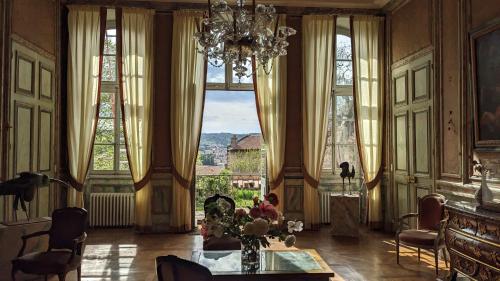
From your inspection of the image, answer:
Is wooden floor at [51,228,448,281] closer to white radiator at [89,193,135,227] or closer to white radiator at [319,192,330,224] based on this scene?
white radiator at [89,193,135,227]

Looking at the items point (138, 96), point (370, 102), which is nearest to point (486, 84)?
point (370, 102)

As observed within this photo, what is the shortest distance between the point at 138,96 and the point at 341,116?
367 centimetres

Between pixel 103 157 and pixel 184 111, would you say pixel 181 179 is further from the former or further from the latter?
pixel 103 157

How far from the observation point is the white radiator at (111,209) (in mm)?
6820

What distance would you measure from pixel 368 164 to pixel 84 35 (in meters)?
5.24

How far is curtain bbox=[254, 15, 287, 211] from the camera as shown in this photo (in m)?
6.72

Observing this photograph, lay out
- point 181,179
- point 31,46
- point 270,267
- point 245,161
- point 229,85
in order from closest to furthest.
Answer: point 270,267
point 31,46
point 181,179
point 229,85
point 245,161

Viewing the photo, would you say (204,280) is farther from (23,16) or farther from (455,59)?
(23,16)

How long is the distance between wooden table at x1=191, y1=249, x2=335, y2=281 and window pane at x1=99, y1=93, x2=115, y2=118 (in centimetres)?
411

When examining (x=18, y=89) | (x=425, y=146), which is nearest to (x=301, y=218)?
(x=425, y=146)

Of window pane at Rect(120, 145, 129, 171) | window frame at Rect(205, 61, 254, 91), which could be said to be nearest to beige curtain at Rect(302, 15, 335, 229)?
window frame at Rect(205, 61, 254, 91)

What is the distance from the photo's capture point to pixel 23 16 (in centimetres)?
519

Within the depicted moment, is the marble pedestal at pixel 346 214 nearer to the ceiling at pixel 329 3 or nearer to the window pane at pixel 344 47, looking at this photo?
the window pane at pixel 344 47

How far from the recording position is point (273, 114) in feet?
22.1
